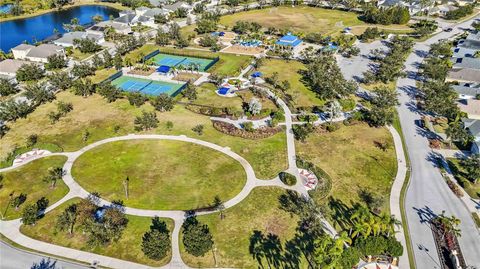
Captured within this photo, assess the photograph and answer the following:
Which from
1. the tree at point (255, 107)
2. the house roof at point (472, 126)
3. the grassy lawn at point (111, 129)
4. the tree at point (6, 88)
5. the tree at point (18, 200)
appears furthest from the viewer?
the tree at point (6, 88)

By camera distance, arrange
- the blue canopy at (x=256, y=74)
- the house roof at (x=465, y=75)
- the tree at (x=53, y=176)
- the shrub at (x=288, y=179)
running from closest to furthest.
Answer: the tree at (x=53, y=176), the shrub at (x=288, y=179), the house roof at (x=465, y=75), the blue canopy at (x=256, y=74)

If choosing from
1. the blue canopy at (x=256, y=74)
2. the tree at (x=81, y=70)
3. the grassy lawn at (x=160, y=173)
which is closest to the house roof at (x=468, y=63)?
the blue canopy at (x=256, y=74)

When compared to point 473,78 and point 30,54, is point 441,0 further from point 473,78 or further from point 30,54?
point 30,54

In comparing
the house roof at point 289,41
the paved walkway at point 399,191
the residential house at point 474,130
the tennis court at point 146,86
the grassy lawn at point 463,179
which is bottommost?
the tennis court at point 146,86

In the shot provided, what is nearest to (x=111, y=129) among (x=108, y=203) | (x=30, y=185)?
(x=30, y=185)

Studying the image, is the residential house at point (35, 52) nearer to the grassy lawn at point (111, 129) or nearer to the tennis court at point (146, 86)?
the tennis court at point (146, 86)

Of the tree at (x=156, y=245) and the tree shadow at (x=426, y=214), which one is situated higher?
the tree at (x=156, y=245)

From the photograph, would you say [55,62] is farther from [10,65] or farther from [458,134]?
[458,134]
